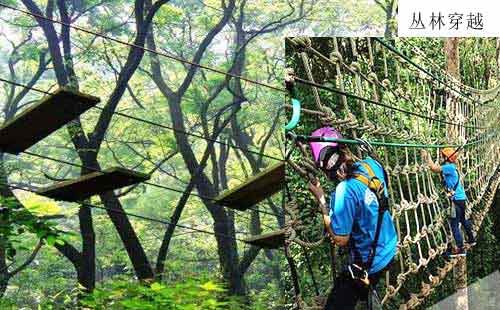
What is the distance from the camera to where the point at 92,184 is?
3.64 m

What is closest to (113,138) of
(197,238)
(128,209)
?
(128,209)

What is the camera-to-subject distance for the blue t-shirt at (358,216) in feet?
10.4

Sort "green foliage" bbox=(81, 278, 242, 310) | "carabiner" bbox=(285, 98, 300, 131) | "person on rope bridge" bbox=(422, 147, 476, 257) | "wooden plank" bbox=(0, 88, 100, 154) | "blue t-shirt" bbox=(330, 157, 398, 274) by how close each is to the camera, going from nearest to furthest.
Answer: "wooden plank" bbox=(0, 88, 100, 154) → "blue t-shirt" bbox=(330, 157, 398, 274) → "carabiner" bbox=(285, 98, 300, 131) → "person on rope bridge" bbox=(422, 147, 476, 257) → "green foliage" bbox=(81, 278, 242, 310)

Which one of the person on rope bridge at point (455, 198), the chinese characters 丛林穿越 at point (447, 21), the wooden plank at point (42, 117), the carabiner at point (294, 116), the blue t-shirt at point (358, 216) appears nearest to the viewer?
the wooden plank at point (42, 117)

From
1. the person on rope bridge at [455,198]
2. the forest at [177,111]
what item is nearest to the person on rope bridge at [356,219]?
the person on rope bridge at [455,198]

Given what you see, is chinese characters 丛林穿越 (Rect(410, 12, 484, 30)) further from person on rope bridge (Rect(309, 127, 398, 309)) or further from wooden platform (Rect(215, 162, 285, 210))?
wooden platform (Rect(215, 162, 285, 210))

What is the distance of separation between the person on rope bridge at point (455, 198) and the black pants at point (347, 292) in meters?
0.47

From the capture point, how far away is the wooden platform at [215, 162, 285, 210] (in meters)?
3.74

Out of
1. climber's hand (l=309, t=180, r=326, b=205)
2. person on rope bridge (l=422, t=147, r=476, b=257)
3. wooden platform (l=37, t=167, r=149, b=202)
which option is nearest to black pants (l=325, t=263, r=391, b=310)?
climber's hand (l=309, t=180, r=326, b=205)

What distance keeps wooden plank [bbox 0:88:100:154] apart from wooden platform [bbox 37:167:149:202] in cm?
35

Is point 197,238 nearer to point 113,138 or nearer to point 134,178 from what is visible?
point 113,138

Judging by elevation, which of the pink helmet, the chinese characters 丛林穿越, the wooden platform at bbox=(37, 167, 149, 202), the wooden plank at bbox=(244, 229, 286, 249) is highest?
the chinese characters 丛林穿越

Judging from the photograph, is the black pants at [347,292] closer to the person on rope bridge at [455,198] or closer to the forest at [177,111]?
the person on rope bridge at [455,198]

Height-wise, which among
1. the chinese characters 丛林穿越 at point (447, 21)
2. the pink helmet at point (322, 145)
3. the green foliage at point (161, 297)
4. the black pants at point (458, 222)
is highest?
the chinese characters 丛林穿越 at point (447, 21)
